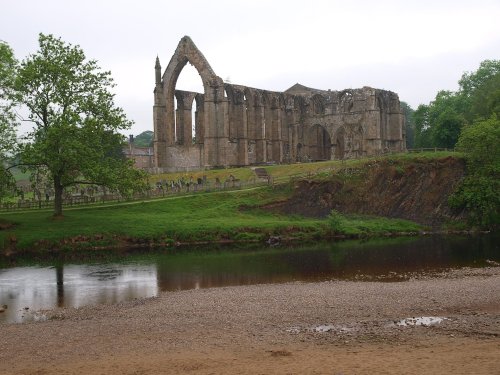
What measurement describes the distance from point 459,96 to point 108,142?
68.3 m

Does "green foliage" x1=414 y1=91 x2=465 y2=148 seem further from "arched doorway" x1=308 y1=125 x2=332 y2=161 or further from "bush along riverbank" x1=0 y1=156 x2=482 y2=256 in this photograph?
"bush along riverbank" x1=0 y1=156 x2=482 y2=256

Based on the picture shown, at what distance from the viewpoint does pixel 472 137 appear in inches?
2574

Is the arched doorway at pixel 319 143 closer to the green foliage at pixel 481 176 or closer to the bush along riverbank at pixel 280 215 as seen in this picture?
the bush along riverbank at pixel 280 215

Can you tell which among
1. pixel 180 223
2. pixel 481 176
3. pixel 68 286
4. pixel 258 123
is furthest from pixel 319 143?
pixel 68 286

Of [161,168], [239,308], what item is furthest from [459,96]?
[239,308]

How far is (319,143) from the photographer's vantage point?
103500mm

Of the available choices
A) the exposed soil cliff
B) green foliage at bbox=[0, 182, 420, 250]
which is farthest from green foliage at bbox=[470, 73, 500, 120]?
green foliage at bbox=[0, 182, 420, 250]

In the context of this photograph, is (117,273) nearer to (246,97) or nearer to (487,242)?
(487,242)

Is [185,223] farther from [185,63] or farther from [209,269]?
[185,63]

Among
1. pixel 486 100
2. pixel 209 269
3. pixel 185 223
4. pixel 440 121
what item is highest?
pixel 486 100

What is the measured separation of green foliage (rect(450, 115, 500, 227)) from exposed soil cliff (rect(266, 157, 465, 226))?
1627mm

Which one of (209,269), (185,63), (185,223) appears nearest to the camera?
(209,269)

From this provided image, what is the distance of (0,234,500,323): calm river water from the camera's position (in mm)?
29719

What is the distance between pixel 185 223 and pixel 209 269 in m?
16.6
